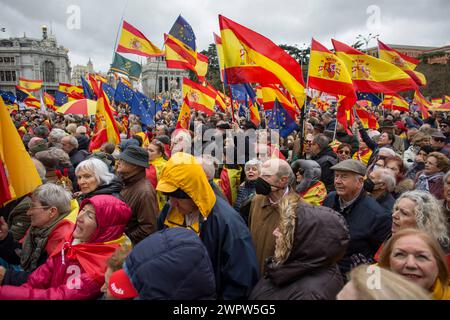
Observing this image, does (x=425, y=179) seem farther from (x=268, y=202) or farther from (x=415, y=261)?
(x=415, y=261)

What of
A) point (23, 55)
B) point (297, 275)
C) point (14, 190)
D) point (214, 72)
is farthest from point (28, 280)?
point (23, 55)

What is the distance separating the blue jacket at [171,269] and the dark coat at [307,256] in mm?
453

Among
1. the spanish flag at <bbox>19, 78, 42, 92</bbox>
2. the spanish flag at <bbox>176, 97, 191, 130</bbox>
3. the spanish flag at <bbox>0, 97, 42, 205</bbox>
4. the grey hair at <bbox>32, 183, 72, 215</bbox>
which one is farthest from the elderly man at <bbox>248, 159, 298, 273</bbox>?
the spanish flag at <bbox>19, 78, 42, 92</bbox>

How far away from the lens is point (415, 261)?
6.66 ft

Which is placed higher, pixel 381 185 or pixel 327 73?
pixel 327 73

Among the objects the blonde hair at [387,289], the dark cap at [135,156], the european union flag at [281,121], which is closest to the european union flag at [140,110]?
the european union flag at [281,121]

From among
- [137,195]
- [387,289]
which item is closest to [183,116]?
[137,195]

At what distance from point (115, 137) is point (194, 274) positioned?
6.10 metres

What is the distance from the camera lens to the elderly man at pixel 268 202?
10.8ft

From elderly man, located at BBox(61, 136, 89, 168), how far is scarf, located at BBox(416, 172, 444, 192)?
5.36 m

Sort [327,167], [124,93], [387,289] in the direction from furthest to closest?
[124,93]
[327,167]
[387,289]

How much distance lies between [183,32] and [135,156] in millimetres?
6000
